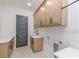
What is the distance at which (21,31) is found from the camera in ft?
16.6

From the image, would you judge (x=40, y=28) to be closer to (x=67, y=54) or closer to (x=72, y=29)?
(x=72, y=29)

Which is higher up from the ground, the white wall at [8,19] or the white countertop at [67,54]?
the white wall at [8,19]

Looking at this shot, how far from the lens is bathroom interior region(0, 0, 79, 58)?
1757 millimetres

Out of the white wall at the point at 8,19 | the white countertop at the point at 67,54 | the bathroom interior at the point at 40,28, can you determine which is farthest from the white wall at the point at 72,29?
the white wall at the point at 8,19

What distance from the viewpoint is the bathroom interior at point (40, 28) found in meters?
1.76

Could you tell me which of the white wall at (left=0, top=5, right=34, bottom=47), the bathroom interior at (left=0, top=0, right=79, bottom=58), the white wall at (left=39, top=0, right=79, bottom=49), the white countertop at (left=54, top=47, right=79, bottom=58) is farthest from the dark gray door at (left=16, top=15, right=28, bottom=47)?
the white countertop at (left=54, top=47, right=79, bottom=58)

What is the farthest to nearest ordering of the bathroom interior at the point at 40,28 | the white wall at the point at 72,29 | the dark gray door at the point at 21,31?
the dark gray door at the point at 21,31
the bathroom interior at the point at 40,28
the white wall at the point at 72,29

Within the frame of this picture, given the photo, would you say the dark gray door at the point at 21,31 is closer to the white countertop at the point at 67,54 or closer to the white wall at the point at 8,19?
the white wall at the point at 8,19

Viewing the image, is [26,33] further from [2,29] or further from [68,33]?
[68,33]

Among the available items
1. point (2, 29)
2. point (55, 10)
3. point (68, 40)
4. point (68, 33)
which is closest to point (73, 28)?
point (68, 33)

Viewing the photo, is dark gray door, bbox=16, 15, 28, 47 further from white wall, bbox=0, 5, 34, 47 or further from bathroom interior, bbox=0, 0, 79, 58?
white wall, bbox=0, 5, 34, 47

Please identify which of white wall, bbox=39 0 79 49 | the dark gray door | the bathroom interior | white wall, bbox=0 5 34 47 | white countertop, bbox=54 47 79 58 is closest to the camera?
white countertop, bbox=54 47 79 58

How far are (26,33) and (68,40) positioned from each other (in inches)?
148

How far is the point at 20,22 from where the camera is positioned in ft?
16.5
